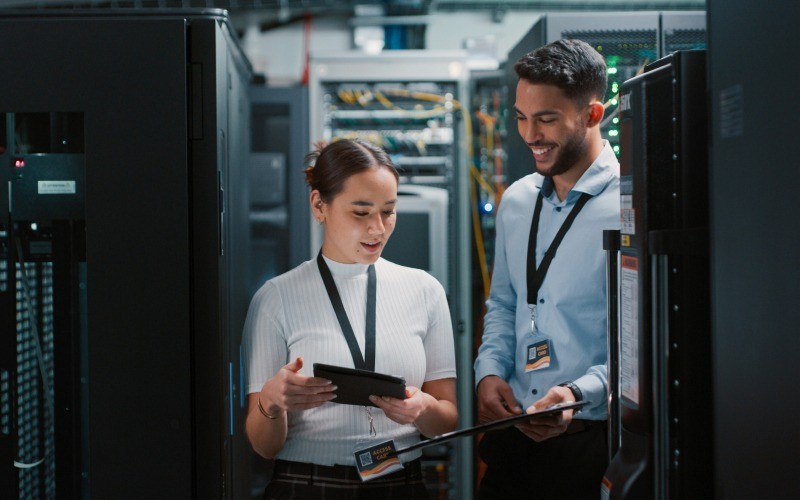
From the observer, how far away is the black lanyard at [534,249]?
4.55 ft

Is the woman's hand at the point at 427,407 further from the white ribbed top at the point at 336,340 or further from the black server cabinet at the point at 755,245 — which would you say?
the black server cabinet at the point at 755,245

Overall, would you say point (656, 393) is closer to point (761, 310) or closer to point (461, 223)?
point (761, 310)

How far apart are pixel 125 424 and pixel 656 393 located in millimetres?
910

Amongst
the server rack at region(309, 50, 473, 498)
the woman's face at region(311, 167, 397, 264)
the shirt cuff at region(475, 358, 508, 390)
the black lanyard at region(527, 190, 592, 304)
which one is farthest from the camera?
the server rack at region(309, 50, 473, 498)

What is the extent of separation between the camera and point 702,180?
1.00 m

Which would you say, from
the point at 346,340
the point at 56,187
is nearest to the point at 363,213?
the point at 346,340

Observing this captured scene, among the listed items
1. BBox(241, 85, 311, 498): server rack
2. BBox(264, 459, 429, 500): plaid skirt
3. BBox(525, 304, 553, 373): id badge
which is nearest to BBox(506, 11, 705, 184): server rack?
BBox(525, 304, 553, 373): id badge

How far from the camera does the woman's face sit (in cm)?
128

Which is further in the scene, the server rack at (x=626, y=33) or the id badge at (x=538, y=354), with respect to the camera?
the server rack at (x=626, y=33)

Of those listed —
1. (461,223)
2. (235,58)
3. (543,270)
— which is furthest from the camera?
(461,223)

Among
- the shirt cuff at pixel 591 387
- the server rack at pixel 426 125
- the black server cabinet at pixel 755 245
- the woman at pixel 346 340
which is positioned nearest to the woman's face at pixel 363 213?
the woman at pixel 346 340

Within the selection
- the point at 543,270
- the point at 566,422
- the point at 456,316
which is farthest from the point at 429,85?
the point at 566,422

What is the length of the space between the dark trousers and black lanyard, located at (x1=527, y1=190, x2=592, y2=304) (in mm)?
298

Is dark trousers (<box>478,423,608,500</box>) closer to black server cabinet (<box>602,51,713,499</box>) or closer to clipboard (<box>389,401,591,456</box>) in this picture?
clipboard (<box>389,401,591,456</box>)
